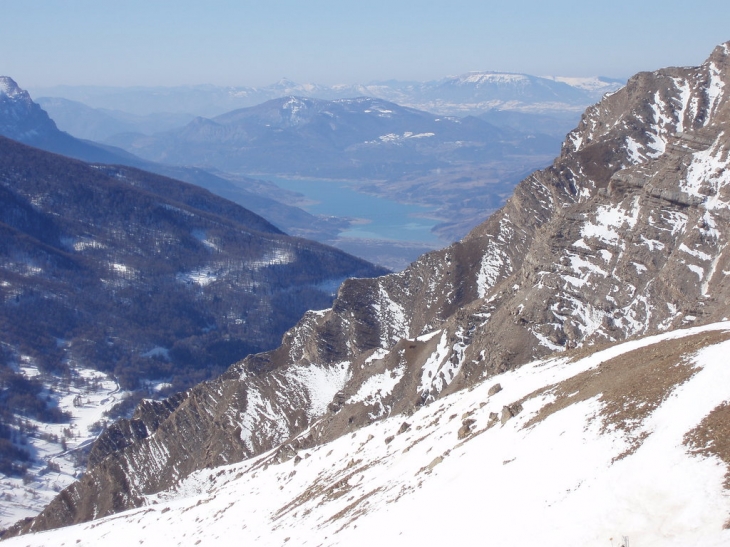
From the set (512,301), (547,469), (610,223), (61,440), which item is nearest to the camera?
(547,469)

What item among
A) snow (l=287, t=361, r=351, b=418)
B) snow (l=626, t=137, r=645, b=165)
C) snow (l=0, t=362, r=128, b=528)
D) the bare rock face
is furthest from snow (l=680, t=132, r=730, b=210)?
snow (l=0, t=362, r=128, b=528)

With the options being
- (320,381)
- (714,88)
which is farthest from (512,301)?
(714,88)

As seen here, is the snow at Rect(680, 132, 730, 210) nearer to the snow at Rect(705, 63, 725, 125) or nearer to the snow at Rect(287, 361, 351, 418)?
the snow at Rect(705, 63, 725, 125)

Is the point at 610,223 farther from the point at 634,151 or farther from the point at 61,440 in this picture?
the point at 61,440

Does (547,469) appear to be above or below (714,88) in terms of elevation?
below

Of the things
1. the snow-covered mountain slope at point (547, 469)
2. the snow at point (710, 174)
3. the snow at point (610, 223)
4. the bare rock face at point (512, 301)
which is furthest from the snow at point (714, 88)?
the snow-covered mountain slope at point (547, 469)

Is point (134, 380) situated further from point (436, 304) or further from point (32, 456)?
point (436, 304)
